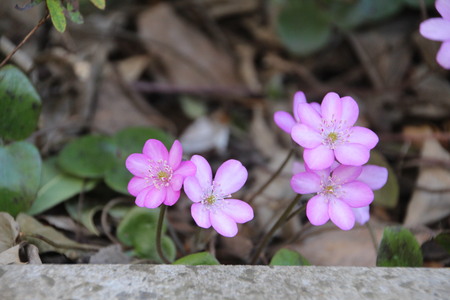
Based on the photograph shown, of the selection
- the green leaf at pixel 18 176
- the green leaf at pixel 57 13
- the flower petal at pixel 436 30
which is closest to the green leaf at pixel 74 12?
the green leaf at pixel 57 13

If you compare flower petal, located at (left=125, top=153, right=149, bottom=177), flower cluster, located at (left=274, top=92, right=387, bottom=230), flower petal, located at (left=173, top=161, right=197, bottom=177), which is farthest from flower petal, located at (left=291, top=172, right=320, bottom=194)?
flower petal, located at (left=125, top=153, right=149, bottom=177)

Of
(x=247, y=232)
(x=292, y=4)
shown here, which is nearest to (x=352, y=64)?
(x=292, y=4)

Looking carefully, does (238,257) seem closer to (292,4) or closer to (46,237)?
(46,237)

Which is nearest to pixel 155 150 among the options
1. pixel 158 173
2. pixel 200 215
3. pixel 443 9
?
pixel 158 173

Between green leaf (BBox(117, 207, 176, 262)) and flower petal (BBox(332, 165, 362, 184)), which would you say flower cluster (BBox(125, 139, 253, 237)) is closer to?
flower petal (BBox(332, 165, 362, 184))

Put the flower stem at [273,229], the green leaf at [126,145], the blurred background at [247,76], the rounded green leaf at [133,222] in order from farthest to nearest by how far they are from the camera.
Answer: the blurred background at [247,76]
the green leaf at [126,145]
the rounded green leaf at [133,222]
the flower stem at [273,229]

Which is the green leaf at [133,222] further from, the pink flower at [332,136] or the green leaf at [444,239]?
the green leaf at [444,239]
